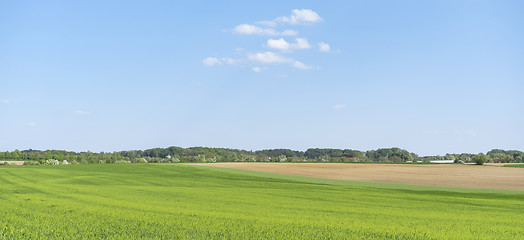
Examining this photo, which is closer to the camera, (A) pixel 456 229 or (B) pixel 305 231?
(B) pixel 305 231

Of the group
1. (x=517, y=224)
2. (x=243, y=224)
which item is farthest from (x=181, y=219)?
(x=517, y=224)

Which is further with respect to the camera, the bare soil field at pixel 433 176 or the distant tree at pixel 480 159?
the distant tree at pixel 480 159

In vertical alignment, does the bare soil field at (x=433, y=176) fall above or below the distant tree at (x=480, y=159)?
below

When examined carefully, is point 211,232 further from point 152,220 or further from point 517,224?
point 517,224

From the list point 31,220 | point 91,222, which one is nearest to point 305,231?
point 91,222

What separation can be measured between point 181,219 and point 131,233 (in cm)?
327

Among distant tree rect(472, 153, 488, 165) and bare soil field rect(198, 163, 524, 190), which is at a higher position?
distant tree rect(472, 153, 488, 165)

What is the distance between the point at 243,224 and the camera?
14.4 meters

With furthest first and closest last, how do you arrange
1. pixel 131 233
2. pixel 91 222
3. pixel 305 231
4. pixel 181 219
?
pixel 181 219
pixel 91 222
pixel 305 231
pixel 131 233

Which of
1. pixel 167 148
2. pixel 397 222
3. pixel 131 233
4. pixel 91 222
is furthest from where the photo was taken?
pixel 167 148

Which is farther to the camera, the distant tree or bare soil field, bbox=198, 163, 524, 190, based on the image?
the distant tree

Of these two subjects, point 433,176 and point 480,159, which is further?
point 480,159

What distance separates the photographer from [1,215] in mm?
15953

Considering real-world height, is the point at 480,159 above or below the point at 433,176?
above
